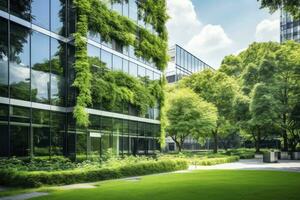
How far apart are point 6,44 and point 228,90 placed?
1464 inches

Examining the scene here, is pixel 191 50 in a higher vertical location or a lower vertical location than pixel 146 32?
higher

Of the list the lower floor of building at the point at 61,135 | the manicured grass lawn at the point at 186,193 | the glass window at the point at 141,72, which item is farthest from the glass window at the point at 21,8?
the glass window at the point at 141,72

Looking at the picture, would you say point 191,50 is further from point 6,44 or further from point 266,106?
point 6,44

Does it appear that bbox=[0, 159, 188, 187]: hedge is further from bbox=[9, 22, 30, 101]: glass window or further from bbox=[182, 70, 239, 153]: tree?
bbox=[182, 70, 239, 153]: tree

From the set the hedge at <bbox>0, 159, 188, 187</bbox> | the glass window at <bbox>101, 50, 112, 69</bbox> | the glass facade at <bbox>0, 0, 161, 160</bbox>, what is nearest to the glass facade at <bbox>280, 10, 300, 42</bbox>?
the glass facade at <bbox>0, 0, 161, 160</bbox>

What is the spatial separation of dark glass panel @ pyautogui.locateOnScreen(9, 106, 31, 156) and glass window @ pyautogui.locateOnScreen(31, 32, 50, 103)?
4.69 feet

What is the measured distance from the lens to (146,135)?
36.7m

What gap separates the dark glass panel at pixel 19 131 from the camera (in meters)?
21.1

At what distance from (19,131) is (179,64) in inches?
2044

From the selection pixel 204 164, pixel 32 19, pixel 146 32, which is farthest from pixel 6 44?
pixel 204 164

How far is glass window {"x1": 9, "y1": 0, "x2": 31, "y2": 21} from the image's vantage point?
2185 cm

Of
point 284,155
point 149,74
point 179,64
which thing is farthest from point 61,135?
point 179,64

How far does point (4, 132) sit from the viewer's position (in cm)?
2044

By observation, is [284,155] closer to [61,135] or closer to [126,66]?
[126,66]
